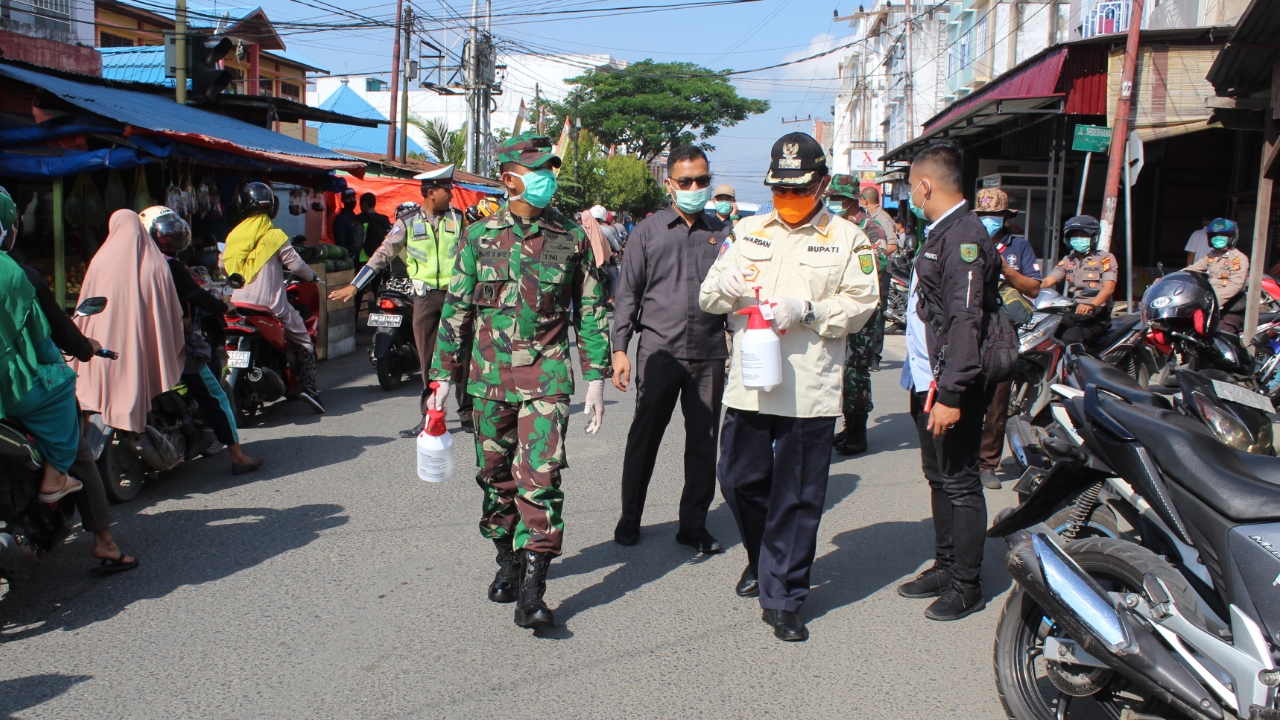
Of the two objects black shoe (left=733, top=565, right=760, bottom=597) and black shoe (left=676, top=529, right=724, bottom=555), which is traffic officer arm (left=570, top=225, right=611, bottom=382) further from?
black shoe (left=676, top=529, right=724, bottom=555)

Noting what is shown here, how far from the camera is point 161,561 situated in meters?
4.73

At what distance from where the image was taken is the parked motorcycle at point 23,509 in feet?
12.6

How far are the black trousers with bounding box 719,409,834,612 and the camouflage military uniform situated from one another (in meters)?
0.68

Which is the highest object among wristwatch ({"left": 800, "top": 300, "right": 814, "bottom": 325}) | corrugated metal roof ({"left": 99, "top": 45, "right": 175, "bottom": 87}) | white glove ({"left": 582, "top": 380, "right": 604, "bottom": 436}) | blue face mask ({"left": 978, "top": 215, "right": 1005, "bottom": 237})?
corrugated metal roof ({"left": 99, "top": 45, "right": 175, "bottom": 87})

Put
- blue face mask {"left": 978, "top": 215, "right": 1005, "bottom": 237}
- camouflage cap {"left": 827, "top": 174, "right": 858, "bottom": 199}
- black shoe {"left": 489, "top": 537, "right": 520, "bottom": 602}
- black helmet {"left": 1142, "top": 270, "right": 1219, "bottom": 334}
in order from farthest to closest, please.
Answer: camouflage cap {"left": 827, "top": 174, "right": 858, "bottom": 199}
black helmet {"left": 1142, "top": 270, "right": 1219, "bottom": 334}
blue face mask {"left": 978, "top": 215, "right": 1005, "bottom": 237}
black shoe {"left": 489, "top": 537, "right": 520, "bottom": 602}

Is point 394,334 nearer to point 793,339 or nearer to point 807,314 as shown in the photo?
point 793,339

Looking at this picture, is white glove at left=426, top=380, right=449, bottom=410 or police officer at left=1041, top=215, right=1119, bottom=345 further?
police officer at left=1041, top=215, right=1119, bottom=345

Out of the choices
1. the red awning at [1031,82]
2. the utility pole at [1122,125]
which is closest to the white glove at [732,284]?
the utility pole at [1122,125]

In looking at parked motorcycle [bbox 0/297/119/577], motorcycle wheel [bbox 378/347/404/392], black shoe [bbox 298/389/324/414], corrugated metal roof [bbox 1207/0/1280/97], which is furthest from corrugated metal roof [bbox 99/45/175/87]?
corrugated metal roof [bbox 1207/0/1280/97]

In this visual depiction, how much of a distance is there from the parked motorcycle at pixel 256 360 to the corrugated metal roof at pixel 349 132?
27.1m

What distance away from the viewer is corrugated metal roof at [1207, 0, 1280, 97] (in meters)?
8.40

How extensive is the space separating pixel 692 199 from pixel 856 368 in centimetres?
269

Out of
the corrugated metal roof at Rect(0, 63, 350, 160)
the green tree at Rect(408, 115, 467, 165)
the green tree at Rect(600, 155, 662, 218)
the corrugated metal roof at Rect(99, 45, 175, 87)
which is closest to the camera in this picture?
the corrugated metal roof at Rect(0, 63, 350, 160)

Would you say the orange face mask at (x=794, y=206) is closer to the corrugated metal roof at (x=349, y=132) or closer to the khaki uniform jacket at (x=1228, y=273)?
the khaki uniform jacket at (x=1228, y=273)
